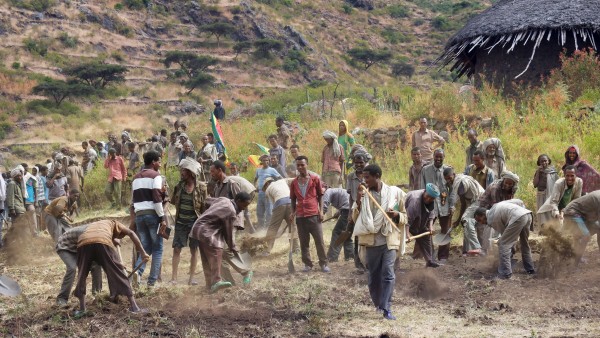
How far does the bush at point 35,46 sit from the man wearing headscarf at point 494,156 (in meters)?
43.0

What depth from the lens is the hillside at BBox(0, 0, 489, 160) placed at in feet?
140

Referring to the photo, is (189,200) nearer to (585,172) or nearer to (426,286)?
(426,286)

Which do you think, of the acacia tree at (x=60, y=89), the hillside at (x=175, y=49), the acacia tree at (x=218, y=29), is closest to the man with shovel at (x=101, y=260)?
the hillside at (x=175, y=49)

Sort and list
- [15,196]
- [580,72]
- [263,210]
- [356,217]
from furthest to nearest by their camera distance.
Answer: [580,72]
[15,196]
[263,210]
[356,217]

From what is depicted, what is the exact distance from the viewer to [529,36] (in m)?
17.4

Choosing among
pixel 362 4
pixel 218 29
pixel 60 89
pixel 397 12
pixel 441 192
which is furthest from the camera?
pixel 362 4

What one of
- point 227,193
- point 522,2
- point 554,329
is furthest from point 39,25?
point 554,329

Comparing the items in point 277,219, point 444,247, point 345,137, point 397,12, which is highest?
point 397,12

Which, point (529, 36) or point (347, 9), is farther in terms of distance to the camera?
point (347, 9)

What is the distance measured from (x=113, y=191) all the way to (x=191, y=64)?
→ 36.6m

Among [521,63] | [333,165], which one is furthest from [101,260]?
[521,63]

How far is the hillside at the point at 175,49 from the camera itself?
140 feet

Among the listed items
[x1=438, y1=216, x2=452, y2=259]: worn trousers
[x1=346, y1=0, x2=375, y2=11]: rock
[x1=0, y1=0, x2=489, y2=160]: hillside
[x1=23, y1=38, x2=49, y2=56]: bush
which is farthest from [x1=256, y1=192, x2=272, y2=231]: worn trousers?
[x1=346, y1=0, x2=375, y2=11]: rock

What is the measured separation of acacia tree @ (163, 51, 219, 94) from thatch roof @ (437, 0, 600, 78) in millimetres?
33072
